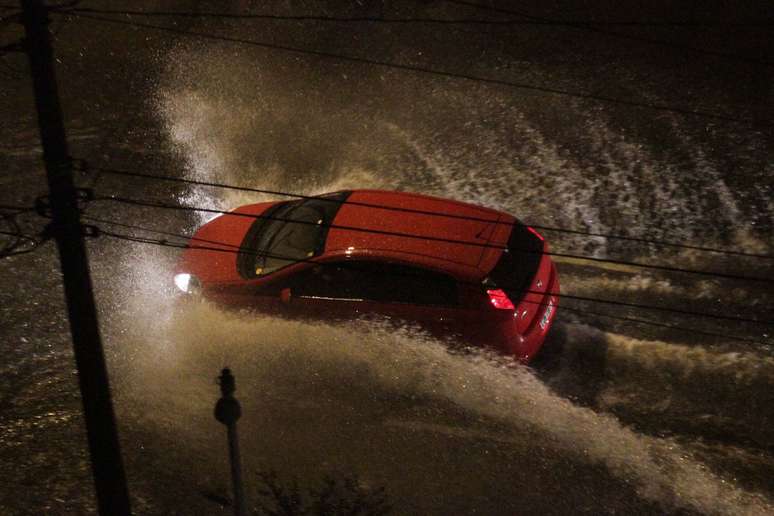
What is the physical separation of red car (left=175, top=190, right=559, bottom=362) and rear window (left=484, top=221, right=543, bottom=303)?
0.04ft

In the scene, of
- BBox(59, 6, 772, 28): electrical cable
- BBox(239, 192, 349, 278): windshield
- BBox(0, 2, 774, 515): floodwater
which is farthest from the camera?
BBox(59, 6, 772, 28): electrical cable

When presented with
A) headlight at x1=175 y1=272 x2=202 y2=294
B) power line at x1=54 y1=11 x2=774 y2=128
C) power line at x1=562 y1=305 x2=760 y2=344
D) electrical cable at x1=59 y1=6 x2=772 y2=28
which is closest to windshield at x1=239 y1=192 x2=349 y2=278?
headlight at x1=175 y1=272 x2=202 y2=294

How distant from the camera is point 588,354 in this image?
26.6 feet

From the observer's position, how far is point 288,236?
8.08 metres

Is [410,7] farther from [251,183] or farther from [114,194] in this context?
[114,194]

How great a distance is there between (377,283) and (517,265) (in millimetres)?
1397

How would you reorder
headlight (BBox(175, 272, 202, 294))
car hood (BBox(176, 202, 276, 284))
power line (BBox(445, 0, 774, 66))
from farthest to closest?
power line (BBox(445, 0, 774, 66))
headlight (BBox(175, 272, 202, 294))
car hood (BBox(176, 202, 276, 284))

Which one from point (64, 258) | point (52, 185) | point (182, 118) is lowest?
point (64, 258)

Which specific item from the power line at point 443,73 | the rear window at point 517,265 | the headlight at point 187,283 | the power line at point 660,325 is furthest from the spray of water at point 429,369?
the power line at point 443,73

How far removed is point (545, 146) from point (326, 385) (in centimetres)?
611

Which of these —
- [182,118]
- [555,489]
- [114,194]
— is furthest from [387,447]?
[182,118]

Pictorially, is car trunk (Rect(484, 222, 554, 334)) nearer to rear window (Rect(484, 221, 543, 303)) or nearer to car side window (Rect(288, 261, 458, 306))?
rear window (Rect(484, 221, 543, 303))

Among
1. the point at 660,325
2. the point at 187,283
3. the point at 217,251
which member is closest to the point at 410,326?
the point at 217,251

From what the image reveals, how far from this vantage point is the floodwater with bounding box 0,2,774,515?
687cm
